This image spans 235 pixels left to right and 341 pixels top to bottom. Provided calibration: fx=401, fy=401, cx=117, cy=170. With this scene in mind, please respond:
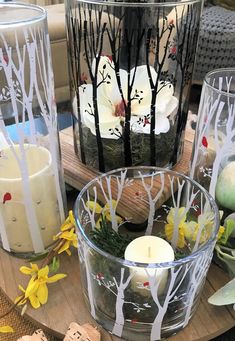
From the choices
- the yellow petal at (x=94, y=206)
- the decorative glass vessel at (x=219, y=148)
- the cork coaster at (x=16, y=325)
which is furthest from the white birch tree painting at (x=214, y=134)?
the cork coaster at (x=16, y=325)

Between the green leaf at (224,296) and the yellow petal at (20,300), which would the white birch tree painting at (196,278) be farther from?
the yellow petal at (20,300)

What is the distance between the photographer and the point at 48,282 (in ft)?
1.21

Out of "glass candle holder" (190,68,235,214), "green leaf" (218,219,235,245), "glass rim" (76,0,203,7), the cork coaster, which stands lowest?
the cork coaster

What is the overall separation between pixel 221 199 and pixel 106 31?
194mm

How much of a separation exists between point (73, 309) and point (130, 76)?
0.22 m

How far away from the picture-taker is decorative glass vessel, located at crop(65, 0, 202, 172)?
0.37 metres

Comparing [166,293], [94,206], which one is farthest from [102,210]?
[166,293]

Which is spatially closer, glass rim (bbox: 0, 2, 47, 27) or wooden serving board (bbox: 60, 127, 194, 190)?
glass rim (bbox: 0, 2, 47, 27)

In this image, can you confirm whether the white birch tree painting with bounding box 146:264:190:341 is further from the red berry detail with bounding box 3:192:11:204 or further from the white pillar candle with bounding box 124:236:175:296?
the red berry detail with bounding box 3:192:11:204

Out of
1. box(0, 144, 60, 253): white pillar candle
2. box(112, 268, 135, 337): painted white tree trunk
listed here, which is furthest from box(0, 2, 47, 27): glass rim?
box(112, 268, 135, 337): painted white tree trunk

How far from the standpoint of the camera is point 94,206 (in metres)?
0.38

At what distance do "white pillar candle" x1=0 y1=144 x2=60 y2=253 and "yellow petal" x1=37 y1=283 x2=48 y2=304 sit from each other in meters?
0.05

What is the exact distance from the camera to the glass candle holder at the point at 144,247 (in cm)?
30

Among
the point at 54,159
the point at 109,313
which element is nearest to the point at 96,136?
the point at 54,159
